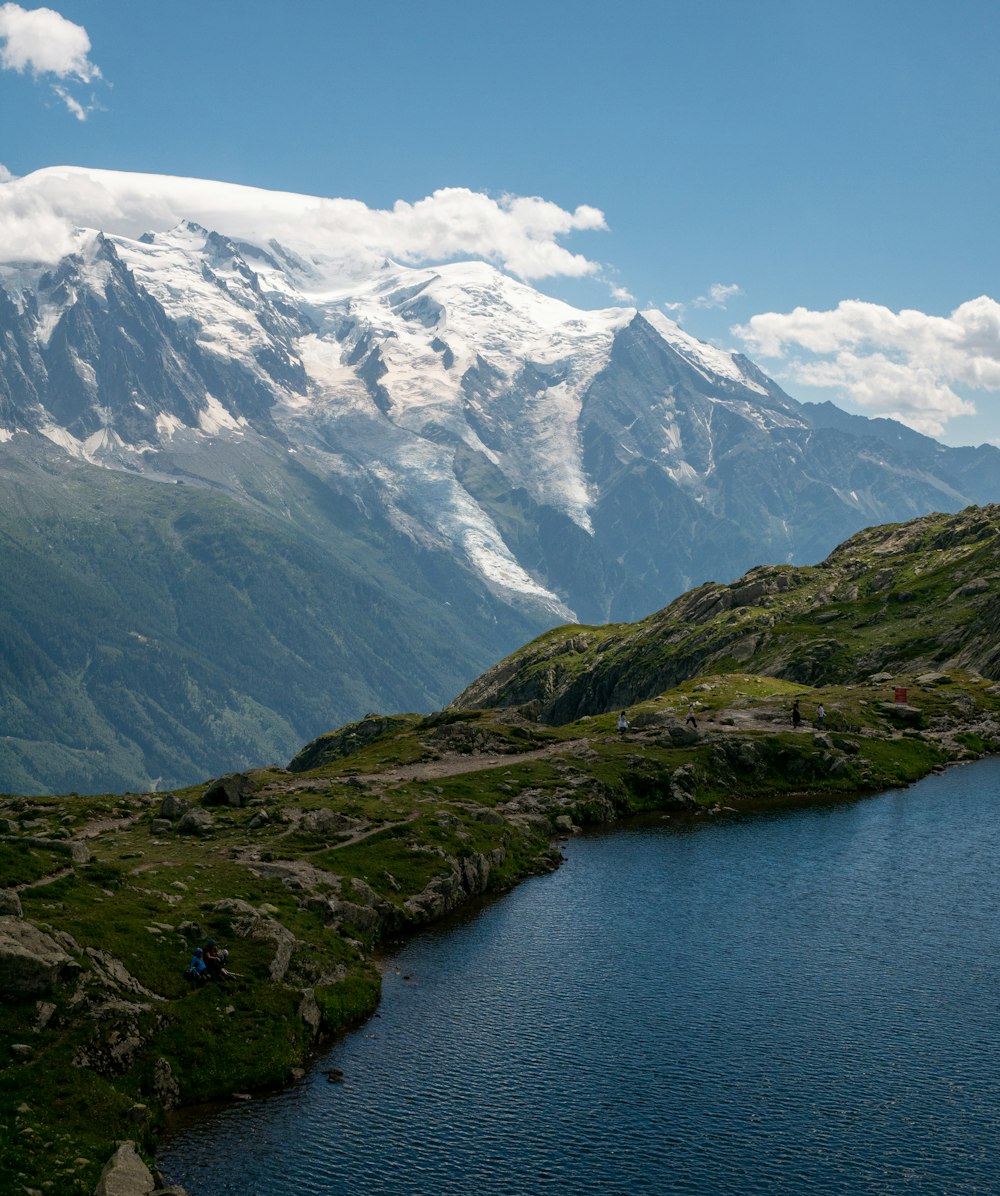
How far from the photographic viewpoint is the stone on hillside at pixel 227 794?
4478 inches

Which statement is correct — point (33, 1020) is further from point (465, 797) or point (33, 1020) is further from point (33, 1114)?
point (465, 797)

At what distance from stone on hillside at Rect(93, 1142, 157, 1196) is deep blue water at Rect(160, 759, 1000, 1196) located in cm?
297

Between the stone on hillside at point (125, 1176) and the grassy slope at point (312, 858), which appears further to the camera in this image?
the grassy slope at point (312, 858)

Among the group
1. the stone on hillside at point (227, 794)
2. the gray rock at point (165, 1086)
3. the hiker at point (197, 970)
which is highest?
the stone on hillside at point (227, 794)

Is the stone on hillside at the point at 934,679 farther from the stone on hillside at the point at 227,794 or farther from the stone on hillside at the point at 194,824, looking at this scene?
the stone on hillside at the point at 194,824

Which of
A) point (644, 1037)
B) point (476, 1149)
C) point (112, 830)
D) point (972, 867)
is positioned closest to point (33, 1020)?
point (476, 1149)

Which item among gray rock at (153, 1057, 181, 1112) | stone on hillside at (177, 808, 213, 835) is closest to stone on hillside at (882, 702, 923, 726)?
stone on hillside at (177, 808, 213, 835)

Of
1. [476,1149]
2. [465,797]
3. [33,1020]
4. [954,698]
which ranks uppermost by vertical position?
[954,698]

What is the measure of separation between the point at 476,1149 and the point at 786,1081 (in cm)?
1765

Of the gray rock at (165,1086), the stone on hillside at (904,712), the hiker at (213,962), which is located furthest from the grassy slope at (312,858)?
the hiker at (213,962)

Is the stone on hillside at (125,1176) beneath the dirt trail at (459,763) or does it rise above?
beneath

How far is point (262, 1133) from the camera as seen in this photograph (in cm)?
5791

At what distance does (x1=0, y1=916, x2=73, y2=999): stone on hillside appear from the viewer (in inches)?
2307

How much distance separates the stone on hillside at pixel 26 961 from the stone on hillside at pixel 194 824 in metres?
38.5
